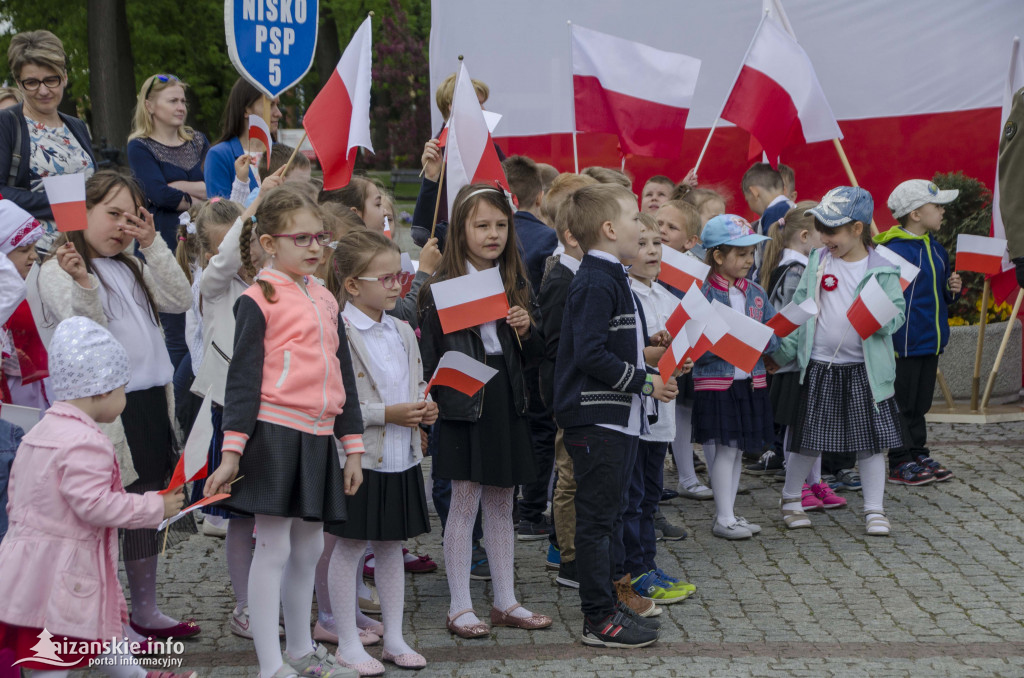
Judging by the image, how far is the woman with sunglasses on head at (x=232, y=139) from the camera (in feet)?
21.9

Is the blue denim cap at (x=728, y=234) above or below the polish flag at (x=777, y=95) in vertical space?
below

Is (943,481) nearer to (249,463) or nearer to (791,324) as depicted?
(791,324)

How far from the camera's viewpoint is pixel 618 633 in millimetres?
4555

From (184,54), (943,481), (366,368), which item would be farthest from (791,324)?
(184,54)

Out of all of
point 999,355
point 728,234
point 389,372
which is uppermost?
point 728,234

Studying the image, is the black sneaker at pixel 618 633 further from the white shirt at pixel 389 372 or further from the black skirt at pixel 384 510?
the white shirt at pixel 389 372

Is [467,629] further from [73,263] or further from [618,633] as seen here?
[73,263]

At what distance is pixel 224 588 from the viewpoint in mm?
5375

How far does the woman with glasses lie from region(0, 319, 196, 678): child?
7.46 feet

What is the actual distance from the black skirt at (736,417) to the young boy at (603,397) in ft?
4.64

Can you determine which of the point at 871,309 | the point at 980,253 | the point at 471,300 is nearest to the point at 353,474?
the point at 471,300

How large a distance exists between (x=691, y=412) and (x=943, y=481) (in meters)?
1.83

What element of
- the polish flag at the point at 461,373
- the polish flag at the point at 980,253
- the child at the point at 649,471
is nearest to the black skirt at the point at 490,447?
the polish flag at the point at 461,373

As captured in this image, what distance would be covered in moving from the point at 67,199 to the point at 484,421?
1813mm
